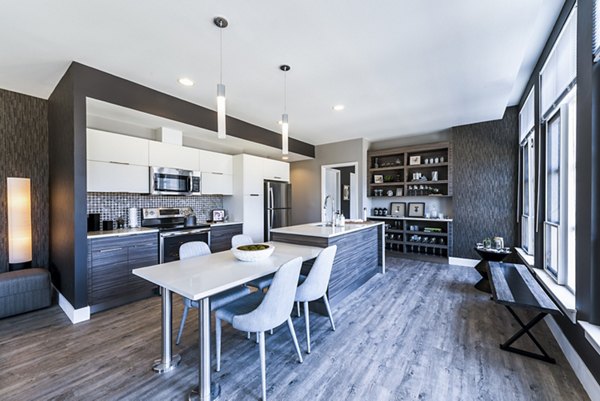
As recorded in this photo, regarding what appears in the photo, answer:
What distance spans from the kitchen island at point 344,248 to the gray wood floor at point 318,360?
342 millimetres

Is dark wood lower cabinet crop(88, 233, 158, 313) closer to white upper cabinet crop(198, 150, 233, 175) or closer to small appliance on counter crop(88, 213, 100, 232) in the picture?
small appliance on counter crop(88, 213, 100, 232)

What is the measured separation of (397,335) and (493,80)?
3.14 metres

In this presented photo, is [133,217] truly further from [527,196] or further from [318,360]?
[527,196]

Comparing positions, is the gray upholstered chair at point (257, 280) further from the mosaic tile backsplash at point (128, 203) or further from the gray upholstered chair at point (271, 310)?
the mosaic tile backsplash at point (128, 203)

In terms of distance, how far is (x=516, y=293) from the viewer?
2246 mm

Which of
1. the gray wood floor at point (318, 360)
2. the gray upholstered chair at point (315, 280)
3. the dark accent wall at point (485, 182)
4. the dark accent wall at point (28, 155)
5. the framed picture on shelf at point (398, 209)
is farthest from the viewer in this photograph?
the framed picture on shelf at point (398, 209)

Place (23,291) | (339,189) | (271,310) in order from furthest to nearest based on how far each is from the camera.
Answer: (339,189)
(23,291)
(271,310)

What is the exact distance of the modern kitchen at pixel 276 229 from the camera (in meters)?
1.80

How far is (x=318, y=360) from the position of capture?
2062 millimetres

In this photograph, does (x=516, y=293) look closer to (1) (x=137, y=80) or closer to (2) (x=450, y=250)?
(2) (x=450, y=250)

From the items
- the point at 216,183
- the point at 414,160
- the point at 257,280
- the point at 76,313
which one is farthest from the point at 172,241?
the point at 414,160

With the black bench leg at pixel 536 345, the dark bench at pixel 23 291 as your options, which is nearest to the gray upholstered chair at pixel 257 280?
the black bench leg at pixel 536 345

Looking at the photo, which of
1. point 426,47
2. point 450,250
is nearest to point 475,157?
point 450,250

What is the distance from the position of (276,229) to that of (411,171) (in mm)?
3980
